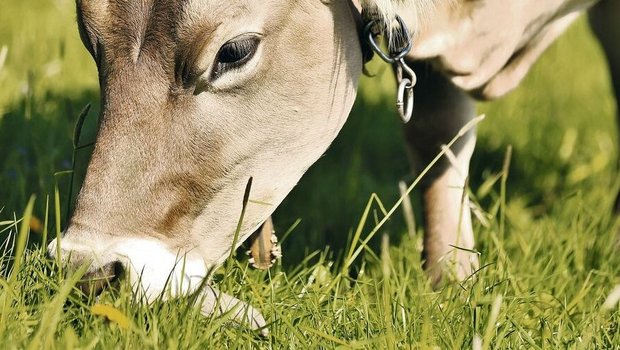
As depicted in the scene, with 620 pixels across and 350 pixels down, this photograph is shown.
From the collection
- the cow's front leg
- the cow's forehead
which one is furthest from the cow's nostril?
the cow's front leg

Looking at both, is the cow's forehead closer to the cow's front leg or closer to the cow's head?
the cow's head

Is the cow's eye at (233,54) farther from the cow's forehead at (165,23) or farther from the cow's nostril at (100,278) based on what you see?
the cow's nostril at (100,278)

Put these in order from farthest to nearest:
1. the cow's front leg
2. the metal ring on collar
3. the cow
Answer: the cow's front leg → the metal ring on collar → the cow

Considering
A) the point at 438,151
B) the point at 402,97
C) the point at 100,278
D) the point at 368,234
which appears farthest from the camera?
the point at 368,234

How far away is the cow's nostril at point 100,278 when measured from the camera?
206cm

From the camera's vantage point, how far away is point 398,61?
245 cm

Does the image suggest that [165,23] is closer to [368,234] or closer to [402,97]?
[402,97]

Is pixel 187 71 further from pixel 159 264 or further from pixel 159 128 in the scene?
pixel 159 264

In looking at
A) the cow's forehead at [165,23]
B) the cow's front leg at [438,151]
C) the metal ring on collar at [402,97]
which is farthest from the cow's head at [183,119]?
the cow's front leg at [438,151]

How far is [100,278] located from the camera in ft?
6.69

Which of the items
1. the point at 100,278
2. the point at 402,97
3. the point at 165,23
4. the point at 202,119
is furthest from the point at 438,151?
the point at 100,278

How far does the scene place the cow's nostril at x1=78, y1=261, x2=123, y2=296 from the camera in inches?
81.1

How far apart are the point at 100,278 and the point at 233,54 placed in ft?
1.84

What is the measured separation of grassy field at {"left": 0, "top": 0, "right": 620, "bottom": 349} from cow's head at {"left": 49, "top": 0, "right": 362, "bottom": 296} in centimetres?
10
